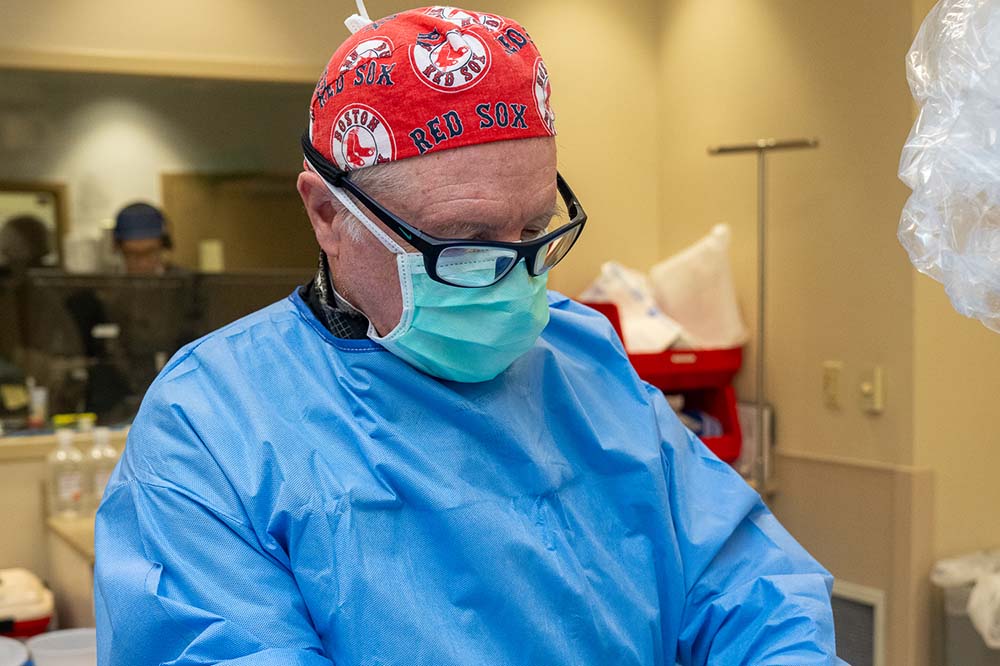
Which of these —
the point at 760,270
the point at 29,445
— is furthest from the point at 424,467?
the point at 760,270

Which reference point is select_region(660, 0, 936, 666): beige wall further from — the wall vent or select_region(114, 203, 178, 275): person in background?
select_region(114, 203, 178, 275): person in background

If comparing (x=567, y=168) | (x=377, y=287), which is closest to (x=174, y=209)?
(x=567, y=168)

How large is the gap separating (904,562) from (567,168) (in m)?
1.49

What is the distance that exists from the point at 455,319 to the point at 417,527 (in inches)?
8.3

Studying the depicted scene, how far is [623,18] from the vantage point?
3.37 metres

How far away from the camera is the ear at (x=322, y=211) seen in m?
1.07

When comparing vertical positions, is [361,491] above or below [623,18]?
below

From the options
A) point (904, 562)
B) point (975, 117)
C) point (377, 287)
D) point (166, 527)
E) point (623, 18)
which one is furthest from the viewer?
point (623, 18)

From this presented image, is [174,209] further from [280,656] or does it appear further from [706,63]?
[280,656]

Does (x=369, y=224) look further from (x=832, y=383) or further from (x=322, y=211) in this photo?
(x=832, y=383)

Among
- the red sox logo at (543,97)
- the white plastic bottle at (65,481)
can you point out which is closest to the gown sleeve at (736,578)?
the red sox logo at (543,97)

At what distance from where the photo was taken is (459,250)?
101cm

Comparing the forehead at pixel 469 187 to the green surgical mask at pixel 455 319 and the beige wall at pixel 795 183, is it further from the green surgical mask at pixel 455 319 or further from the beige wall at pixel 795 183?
the beige wall at pixel 795 183

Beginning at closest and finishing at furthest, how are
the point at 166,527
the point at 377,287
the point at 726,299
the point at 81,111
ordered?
the point at 166,527
the point at 377,287
the point at 81,111
the point at 726,299
